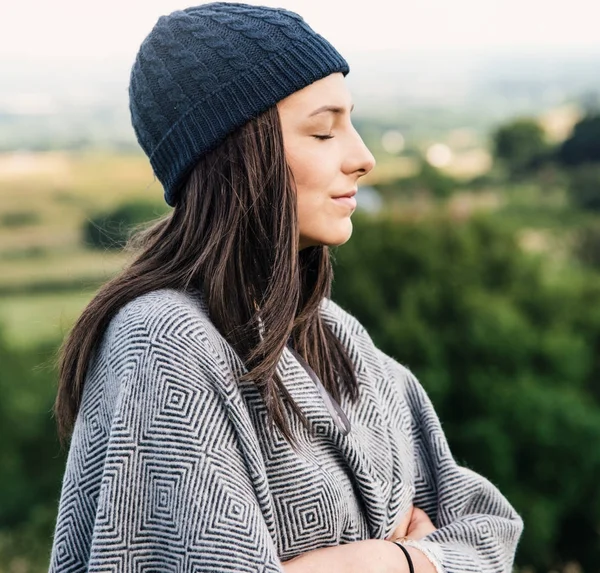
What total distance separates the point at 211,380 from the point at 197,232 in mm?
329

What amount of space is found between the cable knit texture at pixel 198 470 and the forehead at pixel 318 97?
0.43 metres

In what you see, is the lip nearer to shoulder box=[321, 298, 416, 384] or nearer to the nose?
→ the nose

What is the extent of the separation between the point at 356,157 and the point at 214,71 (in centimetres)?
33

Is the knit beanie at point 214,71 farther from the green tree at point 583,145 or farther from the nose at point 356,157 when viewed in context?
the green tree at point 583,145

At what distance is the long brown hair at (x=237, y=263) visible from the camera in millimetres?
1697

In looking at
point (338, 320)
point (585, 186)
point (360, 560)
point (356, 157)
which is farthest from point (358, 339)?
point (585, 186)

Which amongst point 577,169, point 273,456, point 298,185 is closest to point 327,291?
point 298,185

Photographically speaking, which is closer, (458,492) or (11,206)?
(458,492)

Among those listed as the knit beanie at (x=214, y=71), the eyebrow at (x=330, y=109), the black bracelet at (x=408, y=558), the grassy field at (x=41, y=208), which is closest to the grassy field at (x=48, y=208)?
the grassy field at (x=41, y=208)

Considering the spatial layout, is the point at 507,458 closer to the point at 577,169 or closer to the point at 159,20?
the point at 159,20

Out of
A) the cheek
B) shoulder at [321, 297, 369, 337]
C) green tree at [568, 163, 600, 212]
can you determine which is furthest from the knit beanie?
green tree at [568, 163, 600, 212]

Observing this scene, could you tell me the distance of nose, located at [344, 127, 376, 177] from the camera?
5.93ft

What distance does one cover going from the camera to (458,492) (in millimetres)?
2068

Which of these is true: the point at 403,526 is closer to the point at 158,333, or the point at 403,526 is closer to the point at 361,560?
the point at 361,560
